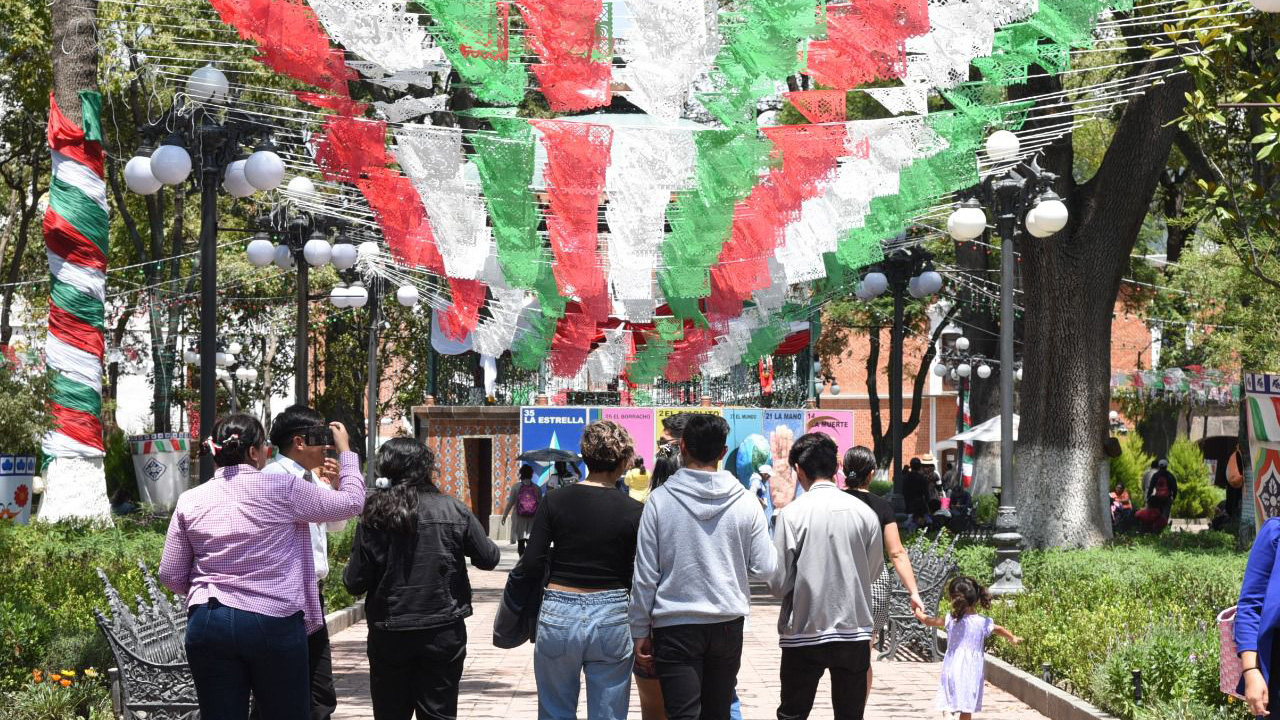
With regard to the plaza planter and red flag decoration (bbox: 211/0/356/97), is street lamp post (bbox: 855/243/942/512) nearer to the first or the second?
red flag decoration (bbox: 211/0/356/97)

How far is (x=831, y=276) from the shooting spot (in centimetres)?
1585

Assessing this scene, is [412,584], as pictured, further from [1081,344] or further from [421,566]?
[1081,344]

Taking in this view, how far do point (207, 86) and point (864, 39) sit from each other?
17.5 ft

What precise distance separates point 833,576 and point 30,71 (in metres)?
25.9

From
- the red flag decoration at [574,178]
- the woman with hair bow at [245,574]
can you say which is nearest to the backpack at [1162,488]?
the red flag decoration at [574,178]

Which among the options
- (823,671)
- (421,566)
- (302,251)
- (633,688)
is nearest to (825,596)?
(823,671)

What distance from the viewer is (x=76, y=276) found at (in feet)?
58.2

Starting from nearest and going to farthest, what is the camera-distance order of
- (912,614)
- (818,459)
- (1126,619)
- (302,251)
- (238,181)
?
1. (818,459)
2. (1126,619)
3. (238,181)
4. (912,614)
5. (302,251)

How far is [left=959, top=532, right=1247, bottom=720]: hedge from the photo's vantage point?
8.71 metres

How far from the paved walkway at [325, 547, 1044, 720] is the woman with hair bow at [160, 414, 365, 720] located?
14.0 ft

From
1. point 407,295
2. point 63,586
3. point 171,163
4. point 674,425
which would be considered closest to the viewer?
point 674,425

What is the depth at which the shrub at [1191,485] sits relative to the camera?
3672 centimetres

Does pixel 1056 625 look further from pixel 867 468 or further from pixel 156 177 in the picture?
pixel 156 177

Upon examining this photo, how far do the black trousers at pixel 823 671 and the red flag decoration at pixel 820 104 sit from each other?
560cm
